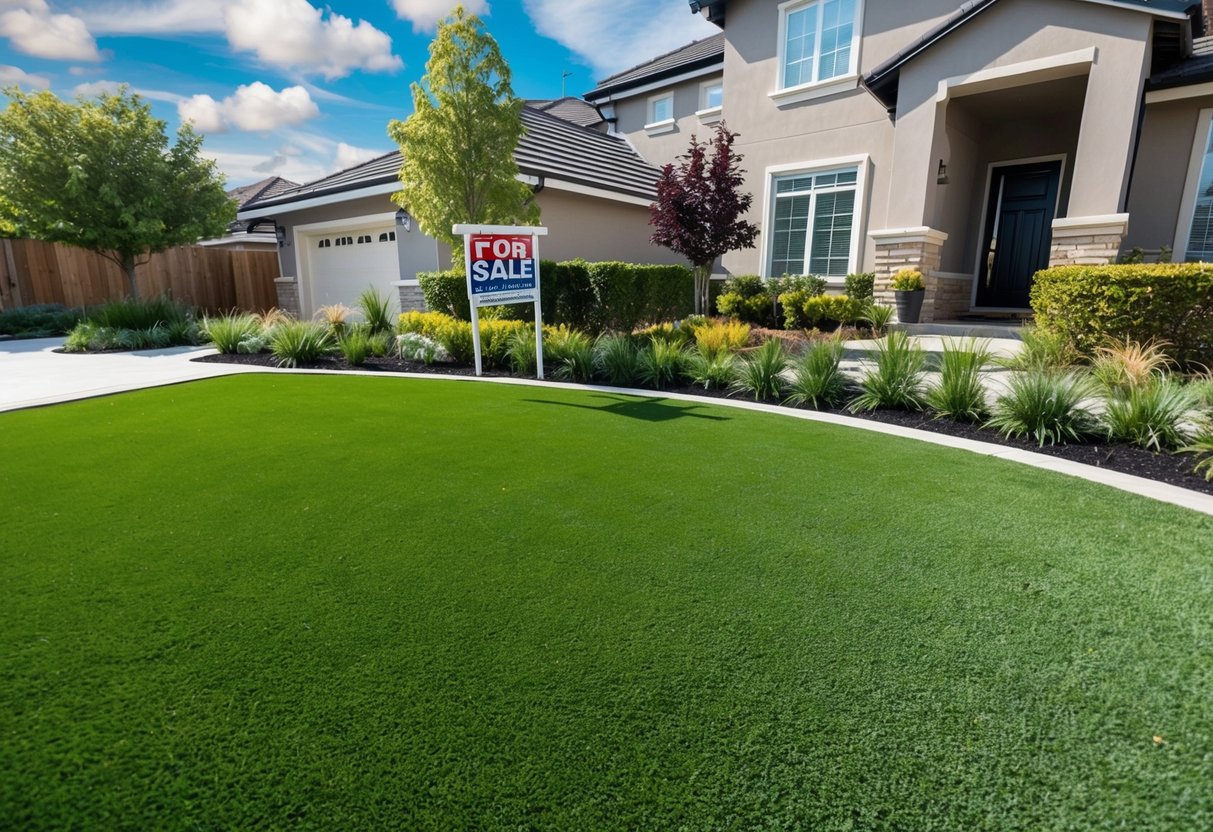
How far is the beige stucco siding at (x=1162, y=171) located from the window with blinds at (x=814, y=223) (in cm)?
454

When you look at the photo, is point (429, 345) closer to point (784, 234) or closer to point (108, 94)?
point (784, 234)

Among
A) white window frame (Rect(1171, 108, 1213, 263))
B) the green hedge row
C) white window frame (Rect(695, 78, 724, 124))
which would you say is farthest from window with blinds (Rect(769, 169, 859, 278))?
white window frame (Rect(1171, 108, 1213, 263))

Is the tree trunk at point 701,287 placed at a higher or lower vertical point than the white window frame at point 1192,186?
lower

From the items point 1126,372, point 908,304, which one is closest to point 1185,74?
point 908,304

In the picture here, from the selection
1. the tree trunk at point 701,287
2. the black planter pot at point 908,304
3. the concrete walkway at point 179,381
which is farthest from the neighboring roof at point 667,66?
the concrete walkway at point 179,381

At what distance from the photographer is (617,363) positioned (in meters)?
7.80

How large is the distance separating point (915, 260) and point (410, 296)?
9667 mm

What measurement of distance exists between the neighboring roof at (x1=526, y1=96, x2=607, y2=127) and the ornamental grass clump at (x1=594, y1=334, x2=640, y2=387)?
582 inches

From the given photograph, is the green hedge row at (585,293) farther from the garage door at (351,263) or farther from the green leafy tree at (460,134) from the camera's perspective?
the garage door at (351,263)

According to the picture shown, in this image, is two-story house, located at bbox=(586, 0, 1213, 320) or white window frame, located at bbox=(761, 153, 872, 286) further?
white window frame, located at bbox=(761, 153, 872, 286)

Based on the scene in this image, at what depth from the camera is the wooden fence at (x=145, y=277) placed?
1423cm

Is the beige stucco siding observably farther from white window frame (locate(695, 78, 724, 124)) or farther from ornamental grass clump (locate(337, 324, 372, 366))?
ornamental grass clump (locate(337, 324, 372, 366))

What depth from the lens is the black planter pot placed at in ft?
35.4

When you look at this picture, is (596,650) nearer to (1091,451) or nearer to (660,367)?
(1091,451)
